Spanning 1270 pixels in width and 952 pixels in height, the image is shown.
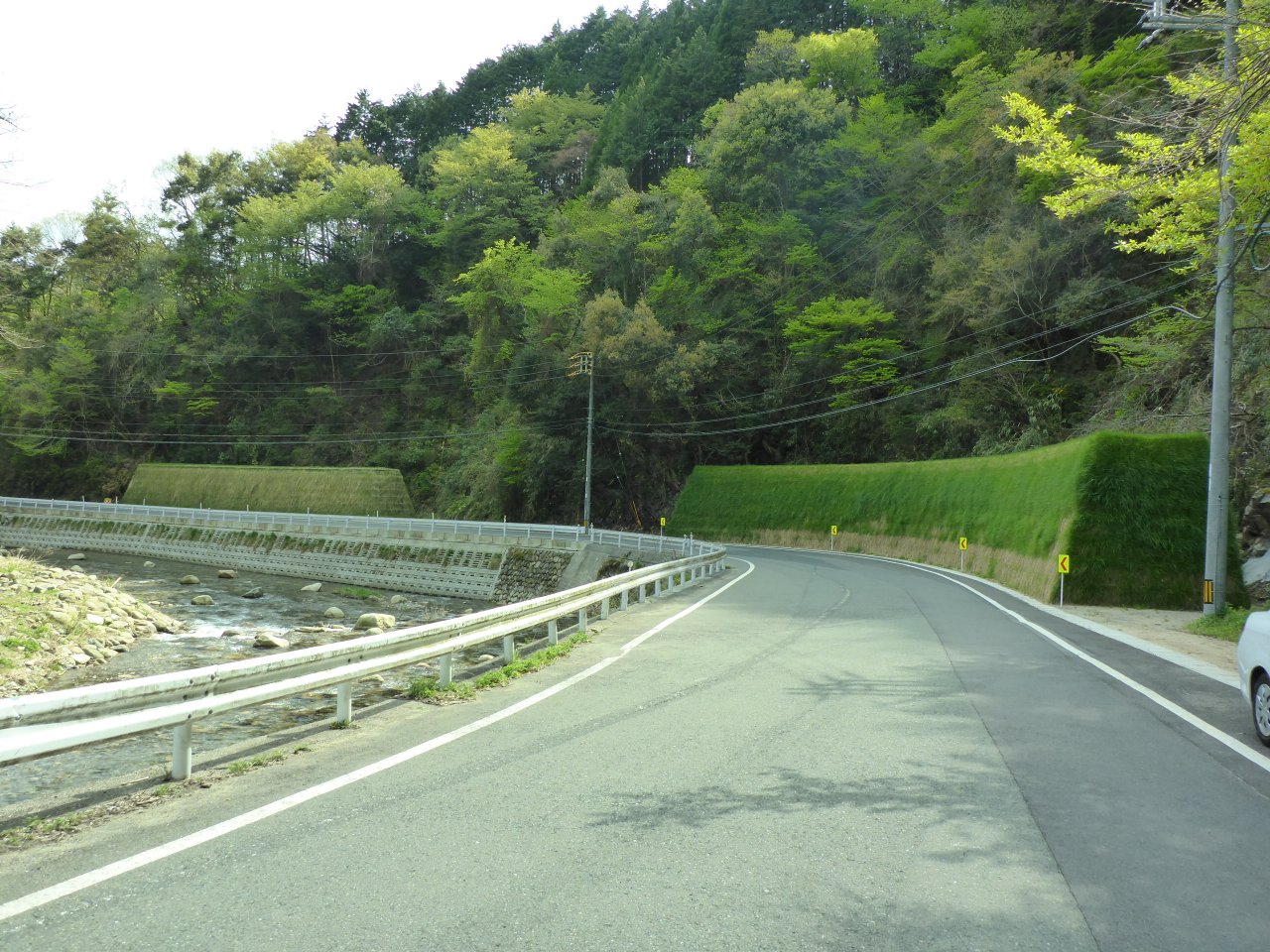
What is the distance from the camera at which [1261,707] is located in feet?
23.7

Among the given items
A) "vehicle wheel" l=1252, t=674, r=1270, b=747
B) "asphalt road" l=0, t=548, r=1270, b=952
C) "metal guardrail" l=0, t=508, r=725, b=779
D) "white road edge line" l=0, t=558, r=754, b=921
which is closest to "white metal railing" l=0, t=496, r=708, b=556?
"metal guardrail" l=0, t=508, r=725, b=779

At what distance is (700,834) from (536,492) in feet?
159

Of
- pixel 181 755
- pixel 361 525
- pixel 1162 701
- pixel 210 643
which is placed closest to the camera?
pixel 181 755

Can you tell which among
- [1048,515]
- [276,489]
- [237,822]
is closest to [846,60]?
[1048,515]

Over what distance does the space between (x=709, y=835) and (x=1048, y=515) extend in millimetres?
22135

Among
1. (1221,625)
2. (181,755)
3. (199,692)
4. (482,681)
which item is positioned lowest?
(482,681)

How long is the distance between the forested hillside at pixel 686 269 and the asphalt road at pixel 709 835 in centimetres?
653

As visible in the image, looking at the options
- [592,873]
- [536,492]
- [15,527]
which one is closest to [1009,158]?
[536,492]

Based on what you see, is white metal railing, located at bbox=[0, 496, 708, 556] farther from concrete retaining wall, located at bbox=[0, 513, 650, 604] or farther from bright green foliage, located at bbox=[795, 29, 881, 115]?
bright green foliage, located at bbox=[795, 29, 881, 115]

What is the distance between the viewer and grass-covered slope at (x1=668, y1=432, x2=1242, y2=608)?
814 inches

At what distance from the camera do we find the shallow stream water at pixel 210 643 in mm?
8438

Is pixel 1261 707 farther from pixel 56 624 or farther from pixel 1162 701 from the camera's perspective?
pixel 56 624

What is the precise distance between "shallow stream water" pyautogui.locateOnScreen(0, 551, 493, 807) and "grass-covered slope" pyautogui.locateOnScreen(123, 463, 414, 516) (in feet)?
40.0

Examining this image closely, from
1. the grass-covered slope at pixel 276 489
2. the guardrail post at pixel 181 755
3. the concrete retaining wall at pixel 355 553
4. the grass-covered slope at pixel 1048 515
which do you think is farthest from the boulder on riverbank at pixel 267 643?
the grass-covered slope at pixel 276 489
